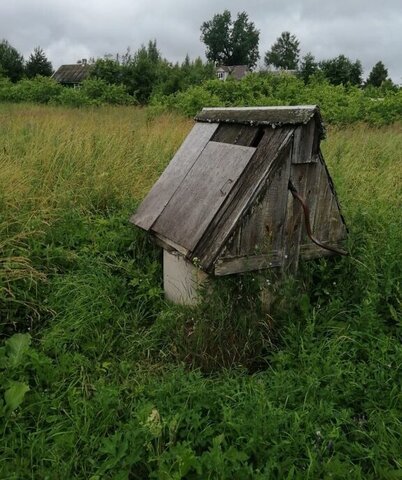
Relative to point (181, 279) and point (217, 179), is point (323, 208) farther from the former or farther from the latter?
point (181, 279)

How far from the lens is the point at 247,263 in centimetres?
303

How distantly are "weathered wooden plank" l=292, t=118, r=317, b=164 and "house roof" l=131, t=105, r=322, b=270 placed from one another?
49 mm

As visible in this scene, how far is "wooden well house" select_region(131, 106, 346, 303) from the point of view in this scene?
2967 mm

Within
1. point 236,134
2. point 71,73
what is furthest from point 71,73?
point 236,134

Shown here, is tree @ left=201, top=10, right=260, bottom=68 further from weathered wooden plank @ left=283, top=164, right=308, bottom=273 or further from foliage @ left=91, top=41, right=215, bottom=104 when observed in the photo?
weathered wooden plank @ left=283, top=164, right=308, bottom=273

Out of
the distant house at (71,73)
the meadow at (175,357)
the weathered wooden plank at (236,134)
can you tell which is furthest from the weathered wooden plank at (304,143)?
the distant house at (71,73)

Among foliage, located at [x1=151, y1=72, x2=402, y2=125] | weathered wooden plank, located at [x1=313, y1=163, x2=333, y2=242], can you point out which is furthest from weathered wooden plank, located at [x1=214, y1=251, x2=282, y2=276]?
foliage, located at [x1=151, y1=72, x2=402, y2=125]

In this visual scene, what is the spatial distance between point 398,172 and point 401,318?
339 cm

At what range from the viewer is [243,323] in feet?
9.79

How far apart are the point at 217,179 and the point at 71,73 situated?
1983 inches

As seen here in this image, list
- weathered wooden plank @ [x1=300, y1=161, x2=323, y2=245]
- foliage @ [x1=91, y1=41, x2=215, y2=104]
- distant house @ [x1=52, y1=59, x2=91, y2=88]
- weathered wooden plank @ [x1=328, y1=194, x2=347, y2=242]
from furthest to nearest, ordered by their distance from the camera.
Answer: distant house @ [x1=52, y1=59, x2=91, y2=88], foliage @ [x1=91, y1=41, x2=215, y2=104], weathered wooden plank @ [x1=328, y1=194, x2=347, y2=242], weathered wooden plank @ [x1=300, y1=161, x2=323, y2=245]

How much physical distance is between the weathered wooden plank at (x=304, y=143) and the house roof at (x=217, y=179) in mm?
49

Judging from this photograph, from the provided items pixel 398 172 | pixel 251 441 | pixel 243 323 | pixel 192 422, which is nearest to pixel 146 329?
pixel 243 323

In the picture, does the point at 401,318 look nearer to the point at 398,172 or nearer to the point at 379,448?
the point at 379,448
